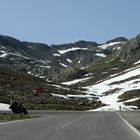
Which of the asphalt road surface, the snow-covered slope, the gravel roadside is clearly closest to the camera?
the asphalt road surface

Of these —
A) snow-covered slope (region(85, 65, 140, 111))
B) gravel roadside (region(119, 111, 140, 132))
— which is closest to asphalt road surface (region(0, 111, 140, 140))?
gravel roadside (region(119, 111, 140, 132))

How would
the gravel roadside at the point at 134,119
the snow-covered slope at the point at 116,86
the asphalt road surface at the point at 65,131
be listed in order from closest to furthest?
the asphalt road surface at the point at 65,131
the gravel roadside at the point at 134,119
the snow-covered slope at the point at 116,86

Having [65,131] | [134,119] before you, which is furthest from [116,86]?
[65,131]

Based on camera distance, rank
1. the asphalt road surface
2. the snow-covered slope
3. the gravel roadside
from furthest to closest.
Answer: the snow-covered slope
the gravel roadside
the asphalt road surface

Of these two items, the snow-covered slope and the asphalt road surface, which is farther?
the snow-covered slope

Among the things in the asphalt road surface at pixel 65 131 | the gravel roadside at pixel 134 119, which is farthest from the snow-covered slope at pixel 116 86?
the asphalt road surface at pixel 65 131

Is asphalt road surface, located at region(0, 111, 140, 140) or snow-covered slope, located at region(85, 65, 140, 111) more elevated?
snow-covered slope, located at region(85, 65, 140, 111)

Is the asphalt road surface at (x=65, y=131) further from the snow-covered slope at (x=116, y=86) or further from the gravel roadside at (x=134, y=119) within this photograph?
the snow-covered slope at (x=116, y=86)

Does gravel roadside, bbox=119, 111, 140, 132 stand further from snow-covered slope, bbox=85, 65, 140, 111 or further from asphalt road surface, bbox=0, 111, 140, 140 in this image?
snow-covered slope, bbox=85, 65, 140, 111

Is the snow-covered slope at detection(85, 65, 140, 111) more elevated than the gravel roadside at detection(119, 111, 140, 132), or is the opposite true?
the snow-covered slope at detection(85, 65, 140, 111)

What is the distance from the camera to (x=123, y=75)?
18362 cm

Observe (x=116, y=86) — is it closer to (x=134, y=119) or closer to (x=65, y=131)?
(x=134, y=119)

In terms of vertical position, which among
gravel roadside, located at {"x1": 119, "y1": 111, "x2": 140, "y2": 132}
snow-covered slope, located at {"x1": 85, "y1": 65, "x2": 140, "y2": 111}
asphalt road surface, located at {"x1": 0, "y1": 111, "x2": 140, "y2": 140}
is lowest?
asphalt road surface, located at {"x1": 0, "y1": 111, "x2": 140, "y2": 140}

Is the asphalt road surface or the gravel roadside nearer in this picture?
the asphalt road surface
